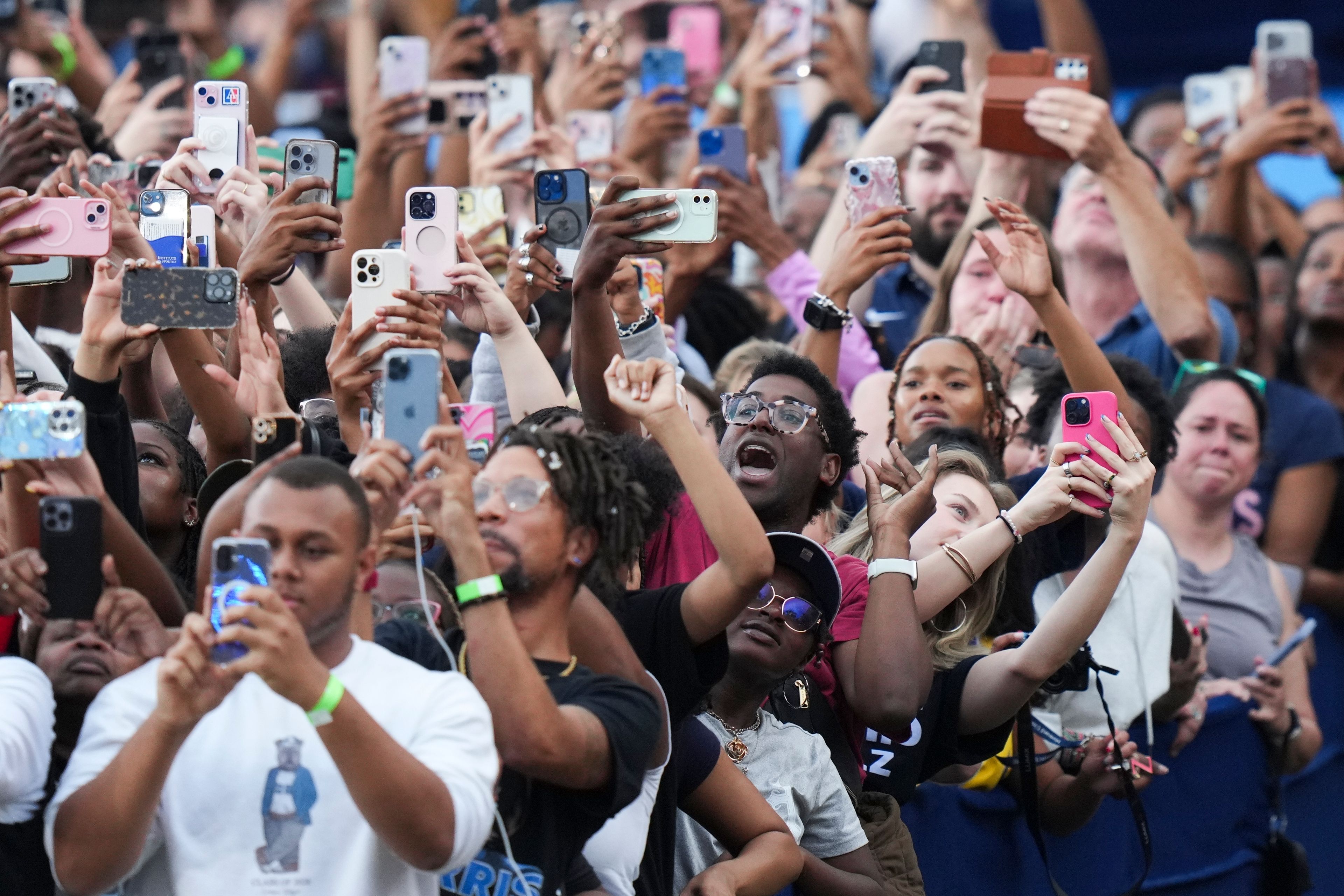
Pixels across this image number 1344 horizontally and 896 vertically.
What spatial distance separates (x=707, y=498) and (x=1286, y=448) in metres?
3.78

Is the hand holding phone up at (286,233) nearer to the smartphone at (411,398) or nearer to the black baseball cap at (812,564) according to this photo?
the smartphone at (411,398)

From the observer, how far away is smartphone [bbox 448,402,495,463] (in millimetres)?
3301

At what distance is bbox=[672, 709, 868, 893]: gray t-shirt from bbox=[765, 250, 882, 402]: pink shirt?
1.77 m

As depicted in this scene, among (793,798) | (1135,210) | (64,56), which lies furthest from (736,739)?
(64,56)

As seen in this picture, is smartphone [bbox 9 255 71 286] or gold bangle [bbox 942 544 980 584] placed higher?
smartphone [bbox 9 255 71 286]

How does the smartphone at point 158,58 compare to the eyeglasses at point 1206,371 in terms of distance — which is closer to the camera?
the eyeglasses at point 1206,371

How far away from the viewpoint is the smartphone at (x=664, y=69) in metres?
6.64

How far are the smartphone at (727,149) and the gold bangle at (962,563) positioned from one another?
6.15ft

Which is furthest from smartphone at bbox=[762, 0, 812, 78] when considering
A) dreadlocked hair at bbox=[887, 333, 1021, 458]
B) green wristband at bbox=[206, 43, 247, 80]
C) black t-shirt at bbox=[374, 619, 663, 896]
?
black t-shirt at bbox=[374, 619, 663, 896]

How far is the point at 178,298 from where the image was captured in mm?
3137

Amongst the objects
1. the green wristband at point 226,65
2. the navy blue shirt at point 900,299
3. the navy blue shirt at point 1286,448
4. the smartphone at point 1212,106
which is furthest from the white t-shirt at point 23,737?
the smartphone at point 1212,106

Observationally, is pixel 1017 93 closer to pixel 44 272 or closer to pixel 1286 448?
pixel 1286 448

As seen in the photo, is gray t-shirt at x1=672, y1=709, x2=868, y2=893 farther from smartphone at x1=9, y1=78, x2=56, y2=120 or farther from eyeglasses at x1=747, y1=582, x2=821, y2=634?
smartphone at x1=9, y1=78, x2=56, y2=120

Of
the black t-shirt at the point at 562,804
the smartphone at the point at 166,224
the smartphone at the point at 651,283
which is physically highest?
the smartphone at the point at 166,224
